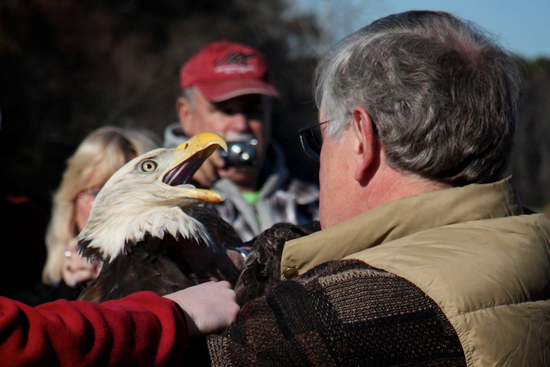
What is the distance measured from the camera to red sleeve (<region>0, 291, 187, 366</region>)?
143cm

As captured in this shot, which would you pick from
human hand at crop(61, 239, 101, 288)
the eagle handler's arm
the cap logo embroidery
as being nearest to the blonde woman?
human hand at crop(61, 239, 101, 288)

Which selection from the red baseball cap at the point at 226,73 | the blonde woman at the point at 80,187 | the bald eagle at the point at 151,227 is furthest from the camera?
the red baseball cap at the point at 226,73

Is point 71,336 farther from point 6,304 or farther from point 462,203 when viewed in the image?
point 462,203

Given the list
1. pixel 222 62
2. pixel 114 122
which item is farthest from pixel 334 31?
pixel 222 62

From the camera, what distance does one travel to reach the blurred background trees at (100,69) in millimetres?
11641

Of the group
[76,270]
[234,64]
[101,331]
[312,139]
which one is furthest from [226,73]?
[101,331]

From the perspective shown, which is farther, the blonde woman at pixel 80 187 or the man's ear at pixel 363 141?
the blonde woman at pixel 80 187

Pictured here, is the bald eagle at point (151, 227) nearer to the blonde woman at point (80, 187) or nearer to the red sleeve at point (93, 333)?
the red sleeve at point (93, 333)

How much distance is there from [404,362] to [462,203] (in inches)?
18.7

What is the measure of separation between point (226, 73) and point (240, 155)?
0.62m

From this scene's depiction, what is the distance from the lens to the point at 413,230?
→ 170 centimetres

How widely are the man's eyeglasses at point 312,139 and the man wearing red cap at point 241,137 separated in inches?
61.2

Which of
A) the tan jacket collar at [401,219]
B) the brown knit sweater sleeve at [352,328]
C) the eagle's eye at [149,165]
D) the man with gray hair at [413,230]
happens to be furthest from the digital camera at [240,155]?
the brown knit sweater sleeve at [352,328]

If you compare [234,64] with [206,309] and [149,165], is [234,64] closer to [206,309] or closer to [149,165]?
[149,165]
